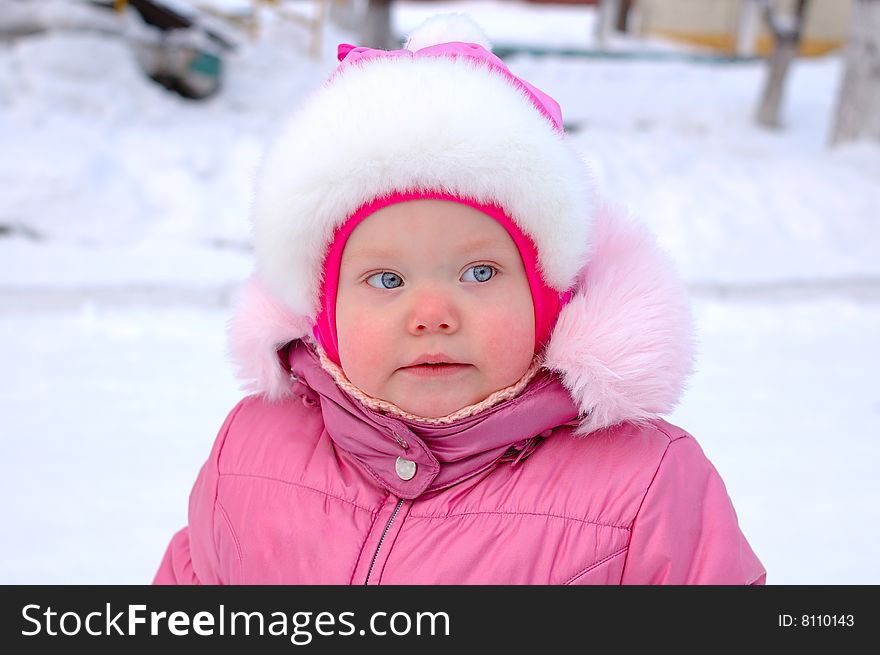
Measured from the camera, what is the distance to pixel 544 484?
118 centimetres

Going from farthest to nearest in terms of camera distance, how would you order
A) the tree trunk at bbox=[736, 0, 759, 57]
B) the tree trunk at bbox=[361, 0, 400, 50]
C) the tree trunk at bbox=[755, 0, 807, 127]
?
the tree trunk at bbox=[736, 0, 759, 57]
the tree trunk at bbox=[361, 0, 400, 50]
the tree trunk at bbox=[755, 0, 807, 127]

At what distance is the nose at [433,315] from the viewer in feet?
3.69

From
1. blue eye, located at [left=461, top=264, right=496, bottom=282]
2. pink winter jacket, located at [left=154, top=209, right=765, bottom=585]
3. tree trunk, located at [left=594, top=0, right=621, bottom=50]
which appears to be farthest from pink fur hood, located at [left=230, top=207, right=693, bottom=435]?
tree trunk, located at [left=594, top=0, right=621, bottom=50]

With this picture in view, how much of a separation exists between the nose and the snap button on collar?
0.55 feet

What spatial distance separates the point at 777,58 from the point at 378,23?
10.4 ft

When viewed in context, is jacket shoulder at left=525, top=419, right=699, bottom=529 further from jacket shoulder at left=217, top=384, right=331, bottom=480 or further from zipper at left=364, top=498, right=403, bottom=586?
jacket shoulder at left=217, top=384, right=331, bottom=480

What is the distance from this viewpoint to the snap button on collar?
3.95 feet

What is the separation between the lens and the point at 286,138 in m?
1.25

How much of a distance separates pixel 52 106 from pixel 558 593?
582cm

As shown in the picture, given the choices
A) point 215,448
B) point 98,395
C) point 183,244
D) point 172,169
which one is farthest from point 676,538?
point 172,169

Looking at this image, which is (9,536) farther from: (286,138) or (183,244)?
(183,244)

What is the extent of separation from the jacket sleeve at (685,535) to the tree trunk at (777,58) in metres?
6.87

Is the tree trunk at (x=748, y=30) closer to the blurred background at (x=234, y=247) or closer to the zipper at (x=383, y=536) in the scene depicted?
the blurred background at (x=234, y=247)

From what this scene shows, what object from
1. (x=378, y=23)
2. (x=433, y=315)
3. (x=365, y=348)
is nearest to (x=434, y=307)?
(x=433, y=315)
